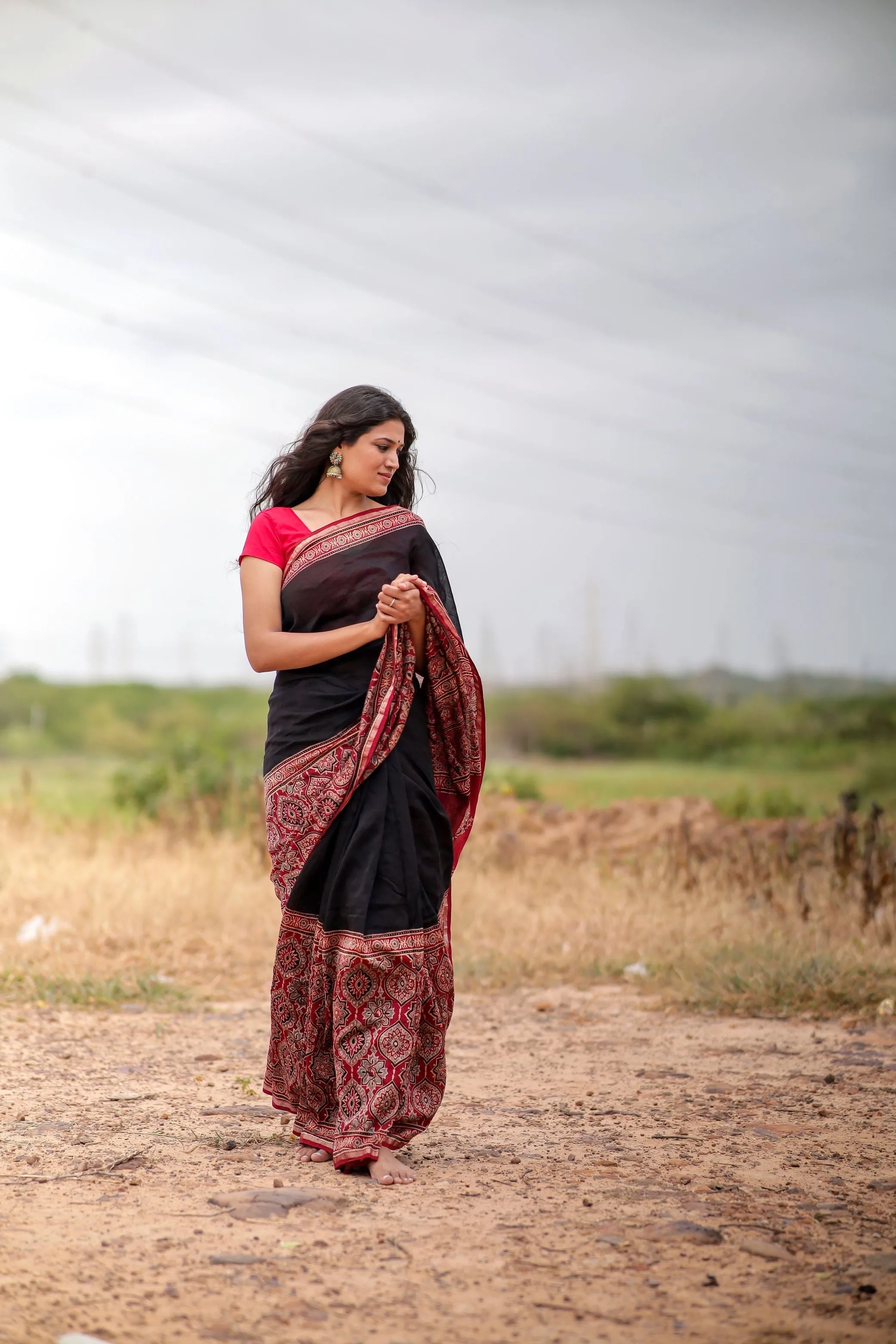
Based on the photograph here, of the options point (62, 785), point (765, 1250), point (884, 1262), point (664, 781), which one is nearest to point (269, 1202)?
point (765, 1250)

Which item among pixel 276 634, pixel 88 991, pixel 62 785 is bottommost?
pixel 88 991

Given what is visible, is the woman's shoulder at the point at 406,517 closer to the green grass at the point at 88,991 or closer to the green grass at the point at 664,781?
the green grass at the point at 88,991

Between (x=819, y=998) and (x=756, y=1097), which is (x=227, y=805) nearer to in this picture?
(x=819, y=998)

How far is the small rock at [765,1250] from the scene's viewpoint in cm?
305

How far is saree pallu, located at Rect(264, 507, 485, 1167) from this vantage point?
373 centimetres

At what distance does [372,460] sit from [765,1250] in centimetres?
244

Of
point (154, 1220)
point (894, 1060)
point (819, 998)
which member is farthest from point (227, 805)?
point (154, 1220)

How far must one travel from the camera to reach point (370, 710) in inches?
152

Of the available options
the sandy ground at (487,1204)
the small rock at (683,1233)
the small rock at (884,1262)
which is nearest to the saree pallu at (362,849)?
the sandy ground at (487,1204)

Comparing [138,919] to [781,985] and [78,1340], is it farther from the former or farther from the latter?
[78,1340]

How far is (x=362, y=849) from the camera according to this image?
3.76m

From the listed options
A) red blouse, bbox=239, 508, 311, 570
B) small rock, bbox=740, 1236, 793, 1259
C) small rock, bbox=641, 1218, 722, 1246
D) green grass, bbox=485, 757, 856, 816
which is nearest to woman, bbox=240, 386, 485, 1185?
red blouse, bbox=239, 508, 311, 570

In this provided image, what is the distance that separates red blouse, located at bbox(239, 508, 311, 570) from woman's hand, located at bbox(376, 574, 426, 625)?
0.37 metres

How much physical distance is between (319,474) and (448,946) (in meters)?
1.53
